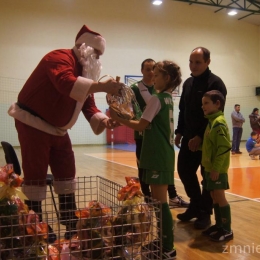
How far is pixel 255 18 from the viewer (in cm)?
1345

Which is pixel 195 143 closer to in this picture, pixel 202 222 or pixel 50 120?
pixel 202 222

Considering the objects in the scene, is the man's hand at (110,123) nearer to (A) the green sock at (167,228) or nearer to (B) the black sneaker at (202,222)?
(A) the green sock at (167,228)

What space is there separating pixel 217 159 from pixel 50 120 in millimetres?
1068

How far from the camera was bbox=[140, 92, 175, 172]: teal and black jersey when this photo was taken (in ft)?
6.10

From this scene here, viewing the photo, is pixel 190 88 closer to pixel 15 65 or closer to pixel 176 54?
pixel 15 65

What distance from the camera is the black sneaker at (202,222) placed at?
244 centimetres

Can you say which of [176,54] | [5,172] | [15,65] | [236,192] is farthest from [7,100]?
[5,172]

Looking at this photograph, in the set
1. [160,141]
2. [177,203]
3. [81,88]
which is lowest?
[177,203]

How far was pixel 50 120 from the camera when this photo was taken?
1819mm

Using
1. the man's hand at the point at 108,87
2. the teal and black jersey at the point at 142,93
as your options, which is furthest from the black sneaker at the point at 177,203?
the man's hand at the point at 108,87

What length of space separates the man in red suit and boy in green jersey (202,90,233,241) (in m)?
0.73

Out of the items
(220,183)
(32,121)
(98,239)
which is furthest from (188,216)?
(98,239)

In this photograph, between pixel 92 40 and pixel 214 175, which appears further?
pixel 214 175

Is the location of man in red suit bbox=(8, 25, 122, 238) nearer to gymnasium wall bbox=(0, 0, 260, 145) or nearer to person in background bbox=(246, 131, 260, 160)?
person in background bbox=(246, 131, 260, 160)
